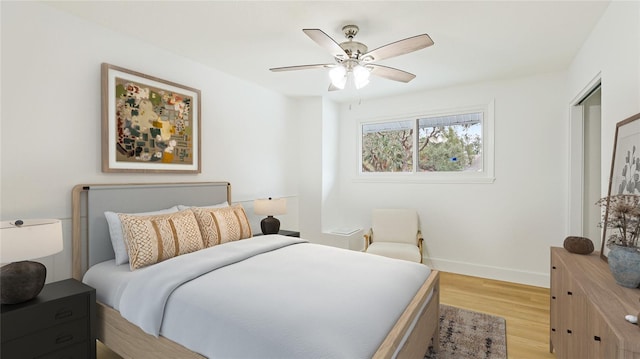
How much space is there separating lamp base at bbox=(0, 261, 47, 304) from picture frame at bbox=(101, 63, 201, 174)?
968mm

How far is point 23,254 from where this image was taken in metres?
1.65

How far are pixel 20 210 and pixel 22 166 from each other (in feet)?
1.00

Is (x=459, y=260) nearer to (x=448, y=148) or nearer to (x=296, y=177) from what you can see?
(x=448, y=148)

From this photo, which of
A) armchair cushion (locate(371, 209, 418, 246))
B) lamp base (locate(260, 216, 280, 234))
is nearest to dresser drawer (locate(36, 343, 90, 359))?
lamp base (locate(260, 216, 280, 234))

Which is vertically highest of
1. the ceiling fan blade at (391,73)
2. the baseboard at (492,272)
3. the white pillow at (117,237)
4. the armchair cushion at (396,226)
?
the ceiling fan blade at (391,73)

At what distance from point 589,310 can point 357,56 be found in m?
2.07

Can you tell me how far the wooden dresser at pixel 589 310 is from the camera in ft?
3.49

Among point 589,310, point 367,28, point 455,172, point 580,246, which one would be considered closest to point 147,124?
point 367,28

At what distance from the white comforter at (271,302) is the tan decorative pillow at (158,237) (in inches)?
7.0

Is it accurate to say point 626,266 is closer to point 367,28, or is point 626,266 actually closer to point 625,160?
point 625,160

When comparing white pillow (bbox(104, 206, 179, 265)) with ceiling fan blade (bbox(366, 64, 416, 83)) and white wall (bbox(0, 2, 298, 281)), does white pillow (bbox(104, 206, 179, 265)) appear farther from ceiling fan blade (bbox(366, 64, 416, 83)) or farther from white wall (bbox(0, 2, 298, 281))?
ceiling fan blade (bbox(366, 64, 416, 83))

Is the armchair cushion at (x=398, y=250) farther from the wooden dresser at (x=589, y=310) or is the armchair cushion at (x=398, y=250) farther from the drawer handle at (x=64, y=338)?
the drawer handle at (x=64, y=338)

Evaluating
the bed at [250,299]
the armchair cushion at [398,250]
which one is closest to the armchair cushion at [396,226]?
the armchair cushion at [398,250]

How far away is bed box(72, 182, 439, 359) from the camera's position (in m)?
1.35
